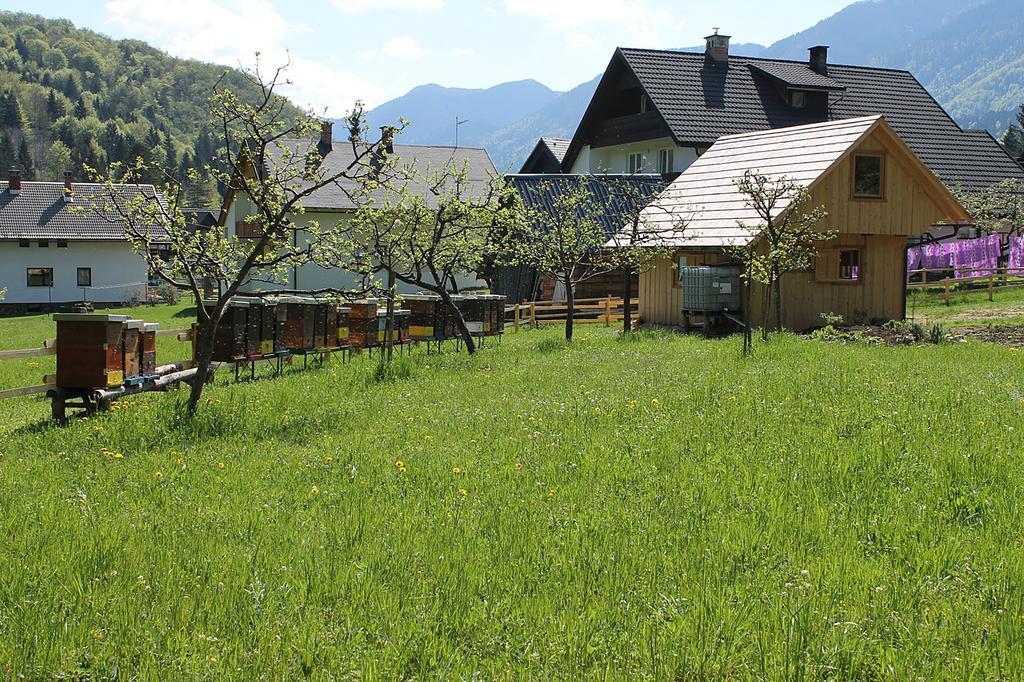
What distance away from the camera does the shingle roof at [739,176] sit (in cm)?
2728

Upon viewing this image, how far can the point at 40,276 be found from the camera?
63250 millimetres

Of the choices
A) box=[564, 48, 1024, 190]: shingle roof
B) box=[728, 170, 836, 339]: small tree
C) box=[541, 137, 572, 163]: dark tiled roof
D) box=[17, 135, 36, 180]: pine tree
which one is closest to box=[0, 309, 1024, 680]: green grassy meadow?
box=[728, 170, 836, 339]: small tree

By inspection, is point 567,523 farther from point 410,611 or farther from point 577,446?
point 577,446

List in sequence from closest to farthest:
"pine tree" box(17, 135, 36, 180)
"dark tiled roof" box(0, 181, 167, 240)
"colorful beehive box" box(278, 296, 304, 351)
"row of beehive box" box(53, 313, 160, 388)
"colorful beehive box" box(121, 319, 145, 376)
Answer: "row of beehive box" box(53, 313, 160, 388)
"colorful beehive box" box(121, 319, 145, 376)
"colorful beehive box" box(278, 296, 304, 351)
"dark tiled roof" box(0, 181, 167, 240)
"pine tree" box(17, 135, 36, 180)

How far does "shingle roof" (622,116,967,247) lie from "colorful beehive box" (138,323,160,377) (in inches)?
605

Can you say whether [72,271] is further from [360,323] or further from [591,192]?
[360,323]

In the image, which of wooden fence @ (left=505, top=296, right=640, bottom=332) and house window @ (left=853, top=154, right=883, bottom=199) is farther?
wooden fence @ (left=505, top=296, right=640, bottom=332)

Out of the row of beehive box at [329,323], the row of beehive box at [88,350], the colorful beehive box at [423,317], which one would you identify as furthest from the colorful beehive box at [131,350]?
the colorful beehive box at [423,317]

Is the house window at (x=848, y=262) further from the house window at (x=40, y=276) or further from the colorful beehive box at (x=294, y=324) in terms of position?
the house window at (x=40, y=276)

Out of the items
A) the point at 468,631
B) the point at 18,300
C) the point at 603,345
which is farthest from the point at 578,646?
the point at 18,300

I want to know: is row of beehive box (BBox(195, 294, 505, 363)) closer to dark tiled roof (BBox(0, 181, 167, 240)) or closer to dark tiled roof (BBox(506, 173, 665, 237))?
dark tiled roof (BBox(506, 173, 665, 237))

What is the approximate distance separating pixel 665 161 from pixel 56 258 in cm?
4068

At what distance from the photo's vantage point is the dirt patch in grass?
2156 cm

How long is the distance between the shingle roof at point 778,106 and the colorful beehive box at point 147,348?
119 feet
